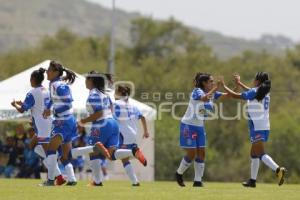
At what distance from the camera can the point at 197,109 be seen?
67.9ft

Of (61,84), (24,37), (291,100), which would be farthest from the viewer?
(24,37)

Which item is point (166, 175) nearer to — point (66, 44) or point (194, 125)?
point (194, 125)

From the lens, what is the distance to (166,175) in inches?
1957

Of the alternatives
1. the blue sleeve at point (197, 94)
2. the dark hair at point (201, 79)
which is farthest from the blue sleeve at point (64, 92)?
the dark hair at point (201, 79)

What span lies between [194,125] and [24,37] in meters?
171

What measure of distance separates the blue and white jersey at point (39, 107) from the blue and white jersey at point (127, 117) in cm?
243

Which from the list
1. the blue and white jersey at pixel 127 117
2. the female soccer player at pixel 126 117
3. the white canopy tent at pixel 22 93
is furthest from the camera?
the white canopy tent at pixel 22 93

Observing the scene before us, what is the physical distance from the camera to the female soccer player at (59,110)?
1961cm

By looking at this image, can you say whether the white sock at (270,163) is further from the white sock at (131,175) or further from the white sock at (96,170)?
the white sock at (96,170)

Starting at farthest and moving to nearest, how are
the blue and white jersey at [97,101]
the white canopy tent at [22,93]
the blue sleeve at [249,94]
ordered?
the white canopy tent at [22,93]
the blue sleeve at [249,94]
the blue and white jersey at [97,101]

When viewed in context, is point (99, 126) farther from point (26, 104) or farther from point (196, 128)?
point (196, 128)

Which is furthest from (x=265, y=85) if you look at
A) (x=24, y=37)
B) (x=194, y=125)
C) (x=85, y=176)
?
(x=24, y=37)

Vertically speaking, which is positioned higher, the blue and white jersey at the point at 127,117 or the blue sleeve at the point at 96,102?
the blue sleeve at the point at 96,102

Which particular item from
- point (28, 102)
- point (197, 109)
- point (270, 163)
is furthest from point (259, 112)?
point (28, 102)
